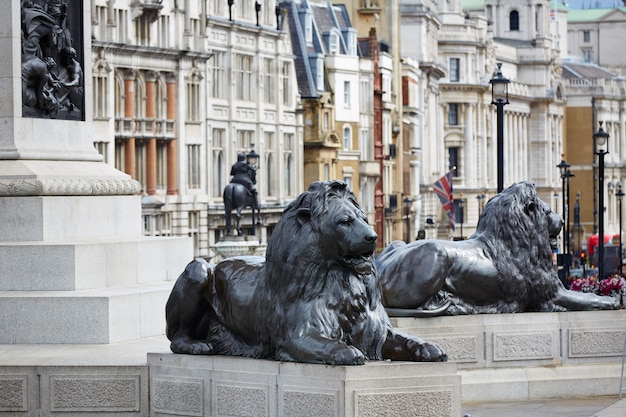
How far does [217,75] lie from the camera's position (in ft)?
266

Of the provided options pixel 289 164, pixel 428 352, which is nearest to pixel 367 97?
pixel 289 164

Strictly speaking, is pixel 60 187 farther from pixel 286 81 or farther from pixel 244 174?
pixel 286 81

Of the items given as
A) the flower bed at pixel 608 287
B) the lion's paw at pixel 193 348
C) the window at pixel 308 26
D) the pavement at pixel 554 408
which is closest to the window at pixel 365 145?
the window at pixel 308 26

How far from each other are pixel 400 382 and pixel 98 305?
5.08m

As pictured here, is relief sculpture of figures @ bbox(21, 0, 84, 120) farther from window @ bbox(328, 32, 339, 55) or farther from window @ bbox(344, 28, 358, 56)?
window @ bbox(344, 28, 358, 56)

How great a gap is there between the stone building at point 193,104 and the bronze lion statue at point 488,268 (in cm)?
4578

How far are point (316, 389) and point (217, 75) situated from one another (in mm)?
64117

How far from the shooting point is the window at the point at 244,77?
83.4m

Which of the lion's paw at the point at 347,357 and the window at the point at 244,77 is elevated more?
the window at the point at 244,77

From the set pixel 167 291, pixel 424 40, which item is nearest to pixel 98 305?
pixel 167 291

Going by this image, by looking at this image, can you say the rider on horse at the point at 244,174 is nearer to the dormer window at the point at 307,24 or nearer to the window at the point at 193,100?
the window at the point at 193,100

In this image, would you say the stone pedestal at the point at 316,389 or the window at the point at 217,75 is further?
the window at the point at 217,75

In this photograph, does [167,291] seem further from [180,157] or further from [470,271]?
[180,157]

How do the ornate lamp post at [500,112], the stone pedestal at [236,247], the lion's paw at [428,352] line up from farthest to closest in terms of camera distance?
the stone pedestal at [236,247] → the ornate lamp post at [500,112] → the lion's paw at [428,352]
